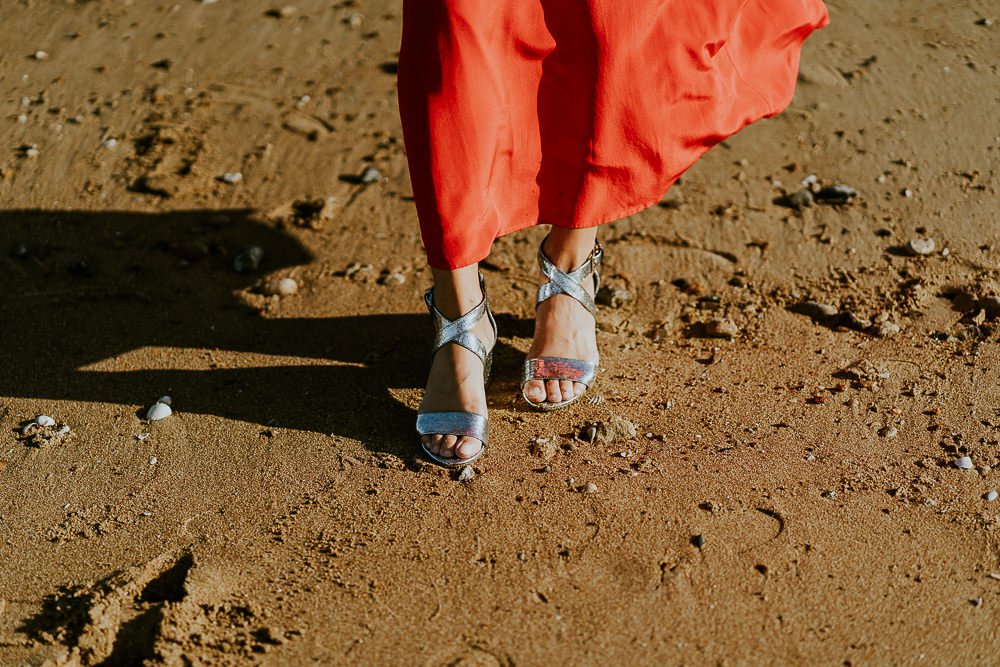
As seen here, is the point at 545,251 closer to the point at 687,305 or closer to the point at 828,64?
the point at 687,305

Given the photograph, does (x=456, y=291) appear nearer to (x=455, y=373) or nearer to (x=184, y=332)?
(x=455, y=373)

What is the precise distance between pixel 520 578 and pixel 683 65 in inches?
52.1

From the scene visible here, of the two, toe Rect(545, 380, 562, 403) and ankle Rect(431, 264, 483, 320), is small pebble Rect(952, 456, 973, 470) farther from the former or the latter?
ankle Rect(431, 264, 483, 320)

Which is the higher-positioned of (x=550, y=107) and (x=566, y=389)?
(x=550, y=107)

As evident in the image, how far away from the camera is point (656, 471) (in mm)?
2246

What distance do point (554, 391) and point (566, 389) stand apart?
1.3 inches

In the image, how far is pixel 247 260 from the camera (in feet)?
10.2

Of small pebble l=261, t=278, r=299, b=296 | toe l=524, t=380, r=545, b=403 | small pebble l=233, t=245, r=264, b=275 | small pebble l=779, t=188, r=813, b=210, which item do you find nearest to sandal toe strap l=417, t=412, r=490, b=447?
toe l=524, t=380, r=545, b=403

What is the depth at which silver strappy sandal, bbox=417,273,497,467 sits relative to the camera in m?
2.28

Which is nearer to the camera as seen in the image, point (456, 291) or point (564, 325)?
point (456, 291)

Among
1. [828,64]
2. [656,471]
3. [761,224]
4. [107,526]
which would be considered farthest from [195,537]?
[828,64]

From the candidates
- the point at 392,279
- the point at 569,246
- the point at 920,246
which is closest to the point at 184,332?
the point at 392,279

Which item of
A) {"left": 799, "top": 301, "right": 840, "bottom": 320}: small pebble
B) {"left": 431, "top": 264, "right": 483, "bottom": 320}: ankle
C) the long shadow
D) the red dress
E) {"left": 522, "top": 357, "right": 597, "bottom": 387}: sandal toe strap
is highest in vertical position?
the red dress

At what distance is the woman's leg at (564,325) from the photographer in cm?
244
